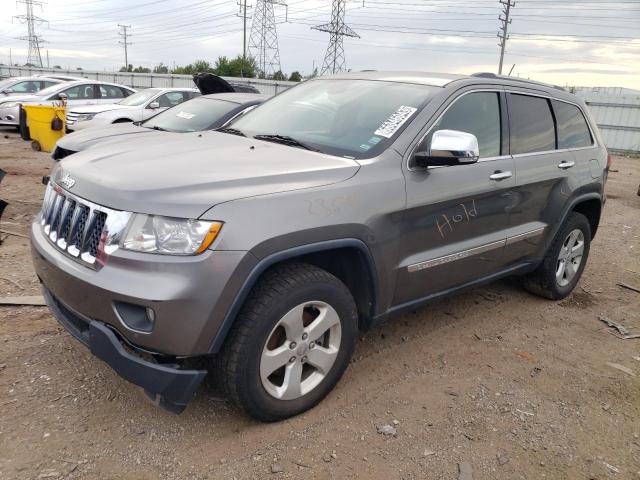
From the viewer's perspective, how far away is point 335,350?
283 centimetres

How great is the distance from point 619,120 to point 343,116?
23309mm

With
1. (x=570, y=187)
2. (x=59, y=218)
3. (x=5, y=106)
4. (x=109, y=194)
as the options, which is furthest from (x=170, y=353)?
(x=5, y=106)

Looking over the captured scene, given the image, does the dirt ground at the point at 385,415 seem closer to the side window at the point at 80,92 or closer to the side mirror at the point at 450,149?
the side mirror at the point at 450,149

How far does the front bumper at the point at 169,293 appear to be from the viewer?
2.19m

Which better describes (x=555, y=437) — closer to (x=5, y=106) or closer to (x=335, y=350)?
(x=335, y=350)

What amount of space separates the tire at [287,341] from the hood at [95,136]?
13.1 ft

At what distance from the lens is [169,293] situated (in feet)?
7.13

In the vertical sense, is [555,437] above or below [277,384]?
below

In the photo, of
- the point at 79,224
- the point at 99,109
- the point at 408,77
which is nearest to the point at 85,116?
the point at 99,109

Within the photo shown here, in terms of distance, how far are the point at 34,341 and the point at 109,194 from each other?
5.23ft

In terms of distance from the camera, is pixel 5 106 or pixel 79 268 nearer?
pixel 79 268

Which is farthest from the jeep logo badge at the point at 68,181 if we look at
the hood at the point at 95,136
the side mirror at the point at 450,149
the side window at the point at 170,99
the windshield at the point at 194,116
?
the side window at the point at 170,99

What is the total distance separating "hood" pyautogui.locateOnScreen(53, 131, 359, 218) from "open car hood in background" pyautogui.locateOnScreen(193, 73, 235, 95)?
20.5 ft

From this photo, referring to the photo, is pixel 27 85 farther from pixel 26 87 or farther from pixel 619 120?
pixel 619 120
